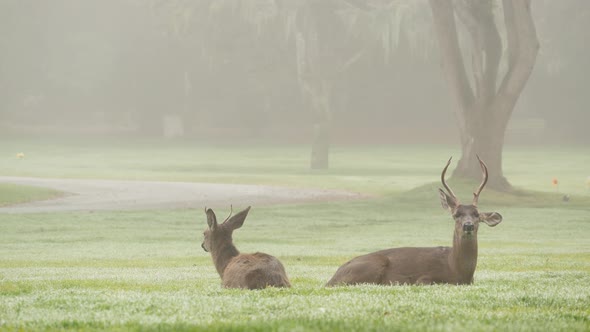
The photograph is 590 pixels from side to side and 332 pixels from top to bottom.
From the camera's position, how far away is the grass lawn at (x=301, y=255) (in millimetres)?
8430

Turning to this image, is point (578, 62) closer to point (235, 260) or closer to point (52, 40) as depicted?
point (52, 40)

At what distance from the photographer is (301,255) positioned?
20.9 m

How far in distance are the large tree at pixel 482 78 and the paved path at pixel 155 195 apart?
472 centimetres

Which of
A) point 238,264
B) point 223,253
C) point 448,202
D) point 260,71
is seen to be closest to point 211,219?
point 223,253

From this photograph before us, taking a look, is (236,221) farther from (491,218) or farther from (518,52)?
(518,52)

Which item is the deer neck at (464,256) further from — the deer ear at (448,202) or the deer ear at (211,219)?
the deer ear at (211,219)

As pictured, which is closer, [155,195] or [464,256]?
[464,256]

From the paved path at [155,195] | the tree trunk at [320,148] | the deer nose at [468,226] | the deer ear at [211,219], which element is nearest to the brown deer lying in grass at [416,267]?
the deer nose at [468,226]

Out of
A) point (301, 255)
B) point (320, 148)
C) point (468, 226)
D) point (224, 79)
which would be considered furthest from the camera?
point (224, 79)

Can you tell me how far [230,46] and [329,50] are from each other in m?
9.45

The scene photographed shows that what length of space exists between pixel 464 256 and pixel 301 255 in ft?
32.6

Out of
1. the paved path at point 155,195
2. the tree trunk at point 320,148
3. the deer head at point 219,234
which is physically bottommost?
the paved path at point 155,195

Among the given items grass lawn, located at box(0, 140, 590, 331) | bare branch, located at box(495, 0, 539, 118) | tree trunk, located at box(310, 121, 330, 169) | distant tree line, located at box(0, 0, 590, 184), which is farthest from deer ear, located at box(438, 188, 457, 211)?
tree trunk, located at box(310, 121, 330, 169)

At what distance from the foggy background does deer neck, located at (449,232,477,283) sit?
51.2m
